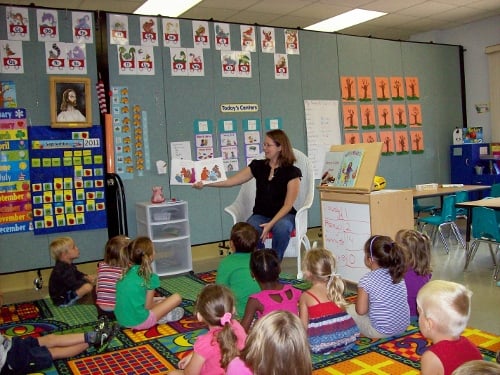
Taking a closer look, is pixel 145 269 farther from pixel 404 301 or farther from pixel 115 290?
pixel 404 301

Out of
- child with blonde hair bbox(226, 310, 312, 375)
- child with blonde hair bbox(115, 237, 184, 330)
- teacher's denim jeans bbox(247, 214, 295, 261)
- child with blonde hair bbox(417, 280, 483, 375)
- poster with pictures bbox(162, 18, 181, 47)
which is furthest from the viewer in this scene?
poster with pictures bbox(162, 18, 181, 47)

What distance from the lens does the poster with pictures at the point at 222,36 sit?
6270mm

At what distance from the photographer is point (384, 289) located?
123 inches

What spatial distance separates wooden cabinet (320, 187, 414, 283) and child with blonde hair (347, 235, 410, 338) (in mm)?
1016

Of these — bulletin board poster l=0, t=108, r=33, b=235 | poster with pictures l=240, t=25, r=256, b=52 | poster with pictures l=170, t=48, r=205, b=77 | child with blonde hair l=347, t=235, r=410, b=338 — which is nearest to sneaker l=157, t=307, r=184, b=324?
child with blonde hair l=347, t=235, r=410, b=338

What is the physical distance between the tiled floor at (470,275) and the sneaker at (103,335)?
1.96 meters

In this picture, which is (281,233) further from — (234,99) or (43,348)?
(234,99)

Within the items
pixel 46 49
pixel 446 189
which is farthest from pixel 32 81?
pixel 446 189

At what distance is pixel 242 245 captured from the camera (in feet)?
11.5

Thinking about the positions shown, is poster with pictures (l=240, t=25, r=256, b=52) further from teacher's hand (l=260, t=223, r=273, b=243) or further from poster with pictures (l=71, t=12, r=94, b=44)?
teacher's hand (l=260, t=223, r=273, b=243)

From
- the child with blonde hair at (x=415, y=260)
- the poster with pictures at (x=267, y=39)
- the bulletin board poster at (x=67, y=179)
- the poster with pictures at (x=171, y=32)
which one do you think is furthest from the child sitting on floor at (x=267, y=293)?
the poster with pictures at (x=267, y=39)

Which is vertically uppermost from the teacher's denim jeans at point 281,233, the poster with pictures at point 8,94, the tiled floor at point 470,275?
the poster with pictures at point 8,94

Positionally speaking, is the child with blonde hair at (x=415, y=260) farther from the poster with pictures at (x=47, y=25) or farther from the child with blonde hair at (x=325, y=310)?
the poster with pictures at (x=47, y=25)

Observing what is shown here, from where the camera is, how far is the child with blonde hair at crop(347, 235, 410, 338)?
3.12 m
